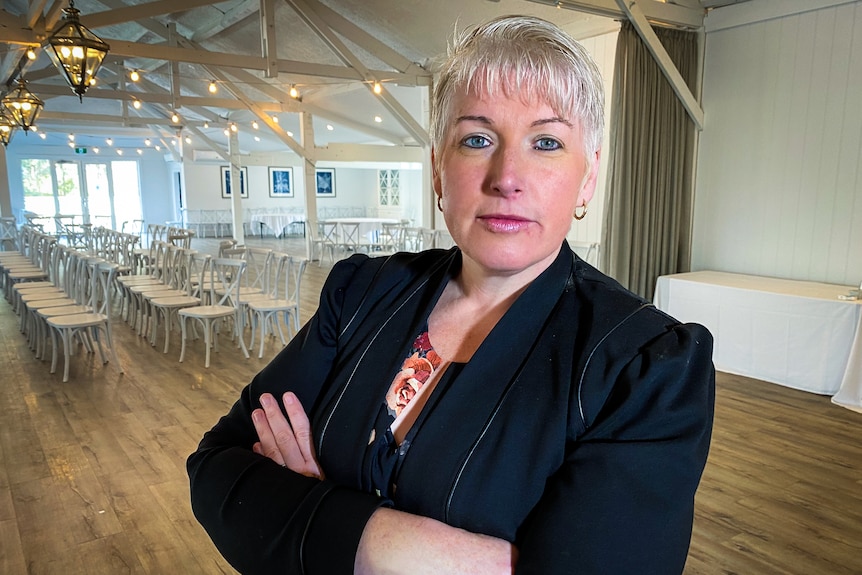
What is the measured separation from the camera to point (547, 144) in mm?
805

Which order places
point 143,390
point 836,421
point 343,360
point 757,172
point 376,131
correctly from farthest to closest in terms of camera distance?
point 376,131 < point 757,172 < point 143,390 < point 836,421 < point 343,360

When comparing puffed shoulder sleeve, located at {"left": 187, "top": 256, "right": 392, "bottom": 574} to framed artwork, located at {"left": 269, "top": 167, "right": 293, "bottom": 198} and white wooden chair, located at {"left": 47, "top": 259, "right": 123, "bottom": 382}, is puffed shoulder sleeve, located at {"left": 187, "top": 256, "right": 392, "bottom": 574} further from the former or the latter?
framed artwork, located at {"left": 269, "top": 167, "right": 293, "bottom": 198}

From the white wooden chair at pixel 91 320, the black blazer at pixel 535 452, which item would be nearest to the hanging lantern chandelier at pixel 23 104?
the white wooden chair at pixel 91 320

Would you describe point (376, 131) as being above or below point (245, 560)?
above

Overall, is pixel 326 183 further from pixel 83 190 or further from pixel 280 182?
pixel 83 190

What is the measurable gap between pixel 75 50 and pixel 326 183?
15043 mm

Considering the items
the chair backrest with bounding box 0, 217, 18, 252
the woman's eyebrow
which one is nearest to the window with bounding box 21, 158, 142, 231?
the chair backrest with bounding box 0, 217, 18, 252

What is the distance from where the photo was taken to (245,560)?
0.81 metres

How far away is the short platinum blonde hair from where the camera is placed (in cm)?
79

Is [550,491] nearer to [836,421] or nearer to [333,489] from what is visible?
[333,489]

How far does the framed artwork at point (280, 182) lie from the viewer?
1852 centimetres

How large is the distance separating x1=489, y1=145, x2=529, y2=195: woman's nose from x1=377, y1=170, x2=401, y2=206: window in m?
18.0

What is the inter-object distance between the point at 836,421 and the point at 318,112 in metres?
9.98

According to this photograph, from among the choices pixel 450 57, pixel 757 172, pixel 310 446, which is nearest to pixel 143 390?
pixel 310 446
